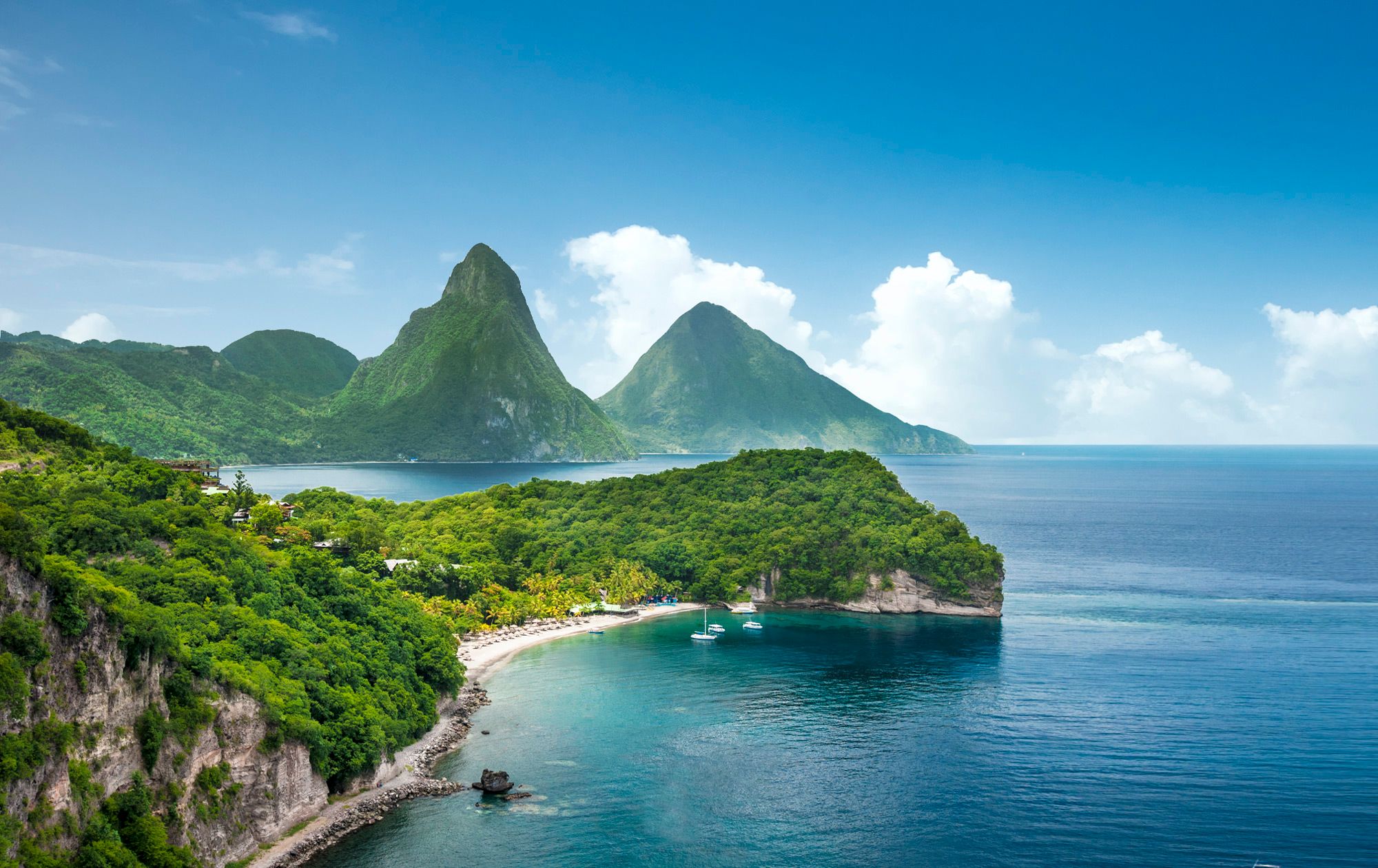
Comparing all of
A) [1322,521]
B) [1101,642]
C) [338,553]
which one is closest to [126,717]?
[338,553]

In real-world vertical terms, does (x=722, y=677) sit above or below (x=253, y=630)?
below

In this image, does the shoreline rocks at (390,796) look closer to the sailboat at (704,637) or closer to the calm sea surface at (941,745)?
the calm sea surface at (941,745)

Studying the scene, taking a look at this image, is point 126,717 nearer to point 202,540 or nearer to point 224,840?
point 224,840

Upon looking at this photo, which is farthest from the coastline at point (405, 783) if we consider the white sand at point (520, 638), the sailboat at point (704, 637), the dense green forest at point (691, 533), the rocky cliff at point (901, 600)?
the rocky cliff at point (901, 600)

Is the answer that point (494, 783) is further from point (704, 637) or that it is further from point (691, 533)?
point (691, 533)

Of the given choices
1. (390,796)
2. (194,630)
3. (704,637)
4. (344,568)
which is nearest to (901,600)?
(704,637)

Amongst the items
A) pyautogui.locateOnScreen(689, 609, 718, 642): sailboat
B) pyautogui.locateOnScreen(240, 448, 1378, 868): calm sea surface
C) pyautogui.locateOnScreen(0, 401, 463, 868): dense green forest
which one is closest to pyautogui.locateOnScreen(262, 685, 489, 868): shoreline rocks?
pyautogui.locateOnScreen(240, 448, 1378, 868): calm sea surface
